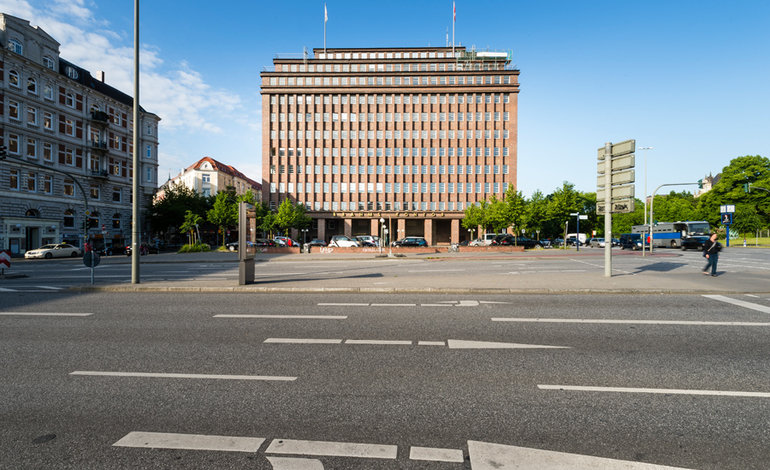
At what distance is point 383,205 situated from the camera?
68.1m

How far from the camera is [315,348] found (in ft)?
17.5

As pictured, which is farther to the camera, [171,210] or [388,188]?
[388,188]

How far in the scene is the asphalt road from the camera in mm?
2738

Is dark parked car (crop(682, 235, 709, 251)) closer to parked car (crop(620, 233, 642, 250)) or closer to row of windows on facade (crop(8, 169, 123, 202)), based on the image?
parked car (crop(620, 233, 642, 250))

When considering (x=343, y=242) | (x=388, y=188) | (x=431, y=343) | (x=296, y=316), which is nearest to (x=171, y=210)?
(x=343, y=242)

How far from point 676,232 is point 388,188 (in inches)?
1693

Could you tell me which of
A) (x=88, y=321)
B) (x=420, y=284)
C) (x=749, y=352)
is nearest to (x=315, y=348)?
(x=88, y=321)

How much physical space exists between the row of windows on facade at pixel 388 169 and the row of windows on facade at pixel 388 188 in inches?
82.4

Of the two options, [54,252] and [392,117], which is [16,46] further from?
[392,117]

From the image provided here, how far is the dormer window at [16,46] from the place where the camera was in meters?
33.2

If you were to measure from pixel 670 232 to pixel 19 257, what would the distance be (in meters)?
68.4

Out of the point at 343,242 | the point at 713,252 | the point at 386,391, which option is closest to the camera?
the point at 386,391

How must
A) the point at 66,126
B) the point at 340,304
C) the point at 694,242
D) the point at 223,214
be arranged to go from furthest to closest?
the point at 223,214, the point at 694,242, the point at 66,126, the point at 340,304

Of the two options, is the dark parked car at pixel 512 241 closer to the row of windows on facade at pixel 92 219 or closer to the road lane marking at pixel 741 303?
the road lane marking at pixel 741 303
